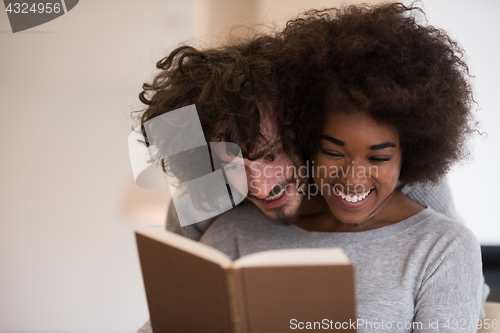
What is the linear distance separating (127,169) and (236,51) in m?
1.14

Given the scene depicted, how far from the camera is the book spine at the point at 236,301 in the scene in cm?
63

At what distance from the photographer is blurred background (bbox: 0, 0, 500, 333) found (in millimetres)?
1877

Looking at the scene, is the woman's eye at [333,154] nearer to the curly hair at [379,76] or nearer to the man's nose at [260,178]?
the curly hair at [379,76]

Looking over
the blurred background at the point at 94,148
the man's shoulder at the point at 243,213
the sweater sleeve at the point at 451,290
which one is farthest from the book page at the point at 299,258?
the blurred background at the point at 94,148

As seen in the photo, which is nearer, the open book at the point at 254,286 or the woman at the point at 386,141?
the open book at the point at 254,286

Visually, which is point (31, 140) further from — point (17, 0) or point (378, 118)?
point (378, 118)

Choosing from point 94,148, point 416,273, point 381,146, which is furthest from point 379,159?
point 94,148

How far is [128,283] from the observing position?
2152 mm

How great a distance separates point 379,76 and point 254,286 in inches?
22.5

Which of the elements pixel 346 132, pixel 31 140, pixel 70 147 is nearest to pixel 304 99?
pixel 346 132

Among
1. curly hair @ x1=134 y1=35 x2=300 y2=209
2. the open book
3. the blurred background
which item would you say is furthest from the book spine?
the blurred background

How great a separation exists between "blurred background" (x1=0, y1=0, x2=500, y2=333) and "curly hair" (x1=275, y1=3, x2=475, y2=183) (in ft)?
2.91

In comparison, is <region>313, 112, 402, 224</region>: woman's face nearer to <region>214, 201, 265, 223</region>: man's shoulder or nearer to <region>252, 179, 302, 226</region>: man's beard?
<region>252, 179, 302, 226</region>: man's beard

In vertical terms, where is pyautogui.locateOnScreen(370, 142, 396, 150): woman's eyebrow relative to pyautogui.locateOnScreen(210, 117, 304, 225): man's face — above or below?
above
